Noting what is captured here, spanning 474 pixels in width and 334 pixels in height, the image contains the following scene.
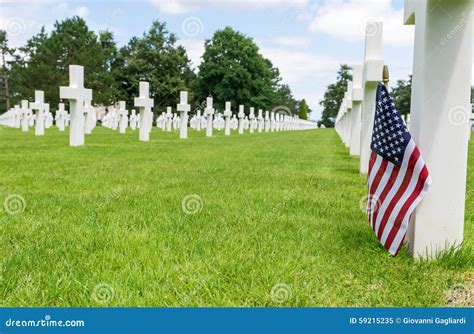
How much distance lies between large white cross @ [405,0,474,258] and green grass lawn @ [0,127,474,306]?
181mm

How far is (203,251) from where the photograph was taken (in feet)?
11.3

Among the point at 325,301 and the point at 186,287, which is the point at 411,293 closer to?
the point at 325,301

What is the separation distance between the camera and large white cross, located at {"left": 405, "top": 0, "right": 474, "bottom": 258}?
329 cm

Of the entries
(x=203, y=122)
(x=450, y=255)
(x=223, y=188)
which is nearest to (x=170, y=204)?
(x=223, y=188)

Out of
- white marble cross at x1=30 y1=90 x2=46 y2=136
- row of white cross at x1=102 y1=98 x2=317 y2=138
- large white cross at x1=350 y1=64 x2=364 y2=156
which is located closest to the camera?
large white cross at x1=350 y1=64 x2=364 y2=156

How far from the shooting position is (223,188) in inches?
244

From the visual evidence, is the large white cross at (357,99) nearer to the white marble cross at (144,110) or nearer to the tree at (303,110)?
the white marble cross at (144,110)

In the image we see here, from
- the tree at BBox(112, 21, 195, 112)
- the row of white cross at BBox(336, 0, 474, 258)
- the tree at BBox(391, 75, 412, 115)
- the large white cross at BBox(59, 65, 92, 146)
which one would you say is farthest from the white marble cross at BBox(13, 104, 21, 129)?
the tree at BBox(391, 75, 412, 115)

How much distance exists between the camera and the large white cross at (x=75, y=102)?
13.5 meters

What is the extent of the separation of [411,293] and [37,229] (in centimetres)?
Result: 259

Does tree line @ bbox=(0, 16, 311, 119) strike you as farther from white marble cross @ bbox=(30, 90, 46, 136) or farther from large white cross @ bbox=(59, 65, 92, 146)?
large white cross @ bbox=(59, 65, 92, 146)

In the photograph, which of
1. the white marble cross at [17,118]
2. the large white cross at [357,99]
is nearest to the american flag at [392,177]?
the large white cross at [357,99]

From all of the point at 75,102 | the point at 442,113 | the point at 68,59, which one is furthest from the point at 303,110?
the point at 442,113

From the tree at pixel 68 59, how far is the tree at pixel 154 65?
1.14 meters
